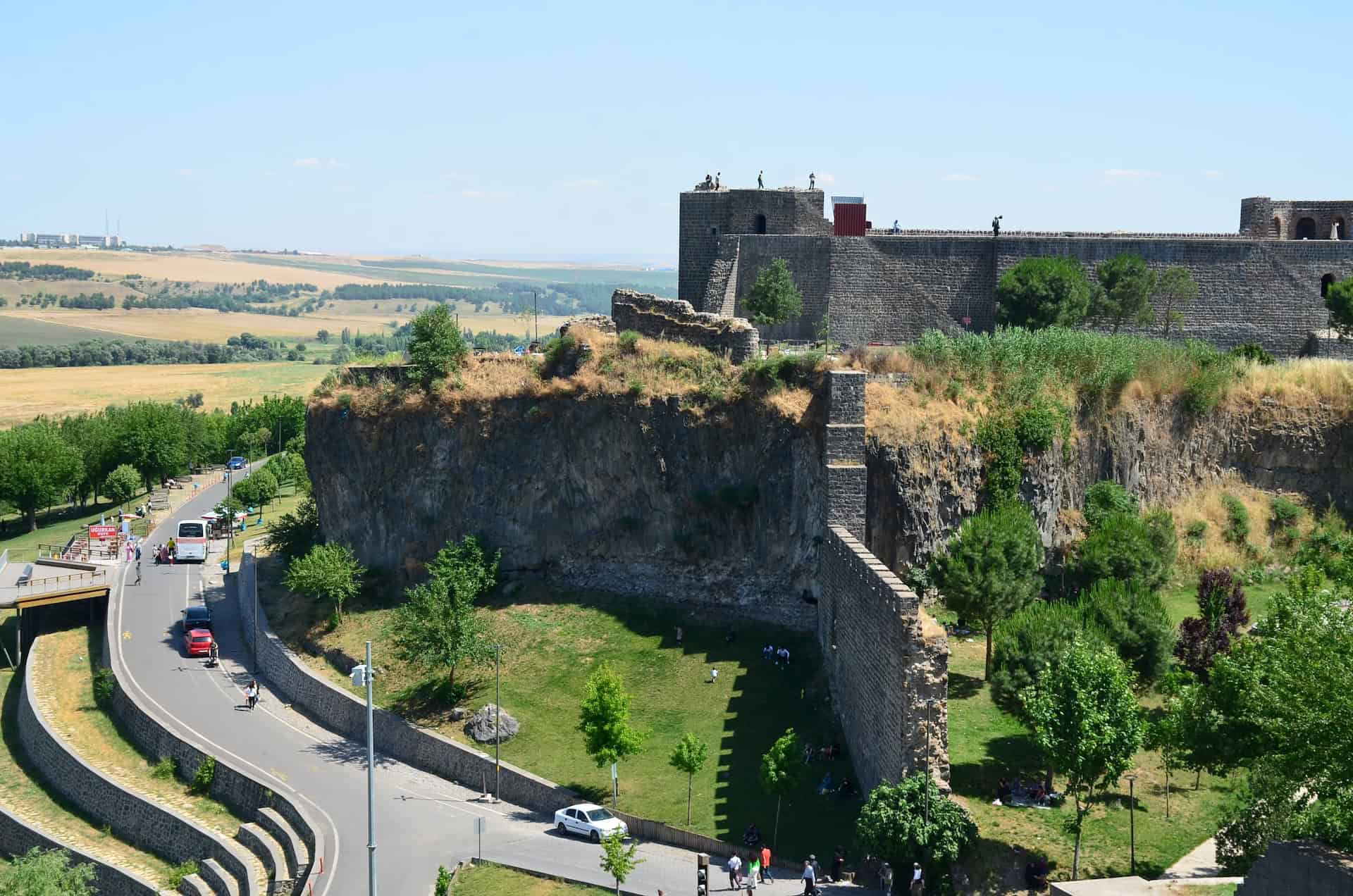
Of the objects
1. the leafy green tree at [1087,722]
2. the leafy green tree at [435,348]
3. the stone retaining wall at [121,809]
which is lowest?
the stone retaining wall at [121,809]

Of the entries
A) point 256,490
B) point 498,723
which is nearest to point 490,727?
point 498,723

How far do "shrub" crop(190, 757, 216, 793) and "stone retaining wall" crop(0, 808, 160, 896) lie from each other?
3371 mm

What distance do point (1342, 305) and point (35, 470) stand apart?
63795mm

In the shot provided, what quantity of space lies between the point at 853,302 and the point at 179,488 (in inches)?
1897

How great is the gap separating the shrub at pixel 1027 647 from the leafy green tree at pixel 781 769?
16.0 ft

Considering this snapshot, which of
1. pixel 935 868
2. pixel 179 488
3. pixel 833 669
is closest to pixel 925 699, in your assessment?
pixel 935 868

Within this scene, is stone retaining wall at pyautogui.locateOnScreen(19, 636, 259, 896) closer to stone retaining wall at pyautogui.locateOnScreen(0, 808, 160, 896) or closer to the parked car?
stone retaining wall at pyautogui.locateOnScreen(0, 808, 160, 896)

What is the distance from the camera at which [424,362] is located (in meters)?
52.5

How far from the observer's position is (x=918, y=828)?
28875mm

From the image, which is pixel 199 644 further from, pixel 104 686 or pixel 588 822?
pixel 588 822

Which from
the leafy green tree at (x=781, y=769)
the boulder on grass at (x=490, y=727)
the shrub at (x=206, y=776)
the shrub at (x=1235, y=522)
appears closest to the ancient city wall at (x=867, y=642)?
the leafy green tree at (x=781, y=769)

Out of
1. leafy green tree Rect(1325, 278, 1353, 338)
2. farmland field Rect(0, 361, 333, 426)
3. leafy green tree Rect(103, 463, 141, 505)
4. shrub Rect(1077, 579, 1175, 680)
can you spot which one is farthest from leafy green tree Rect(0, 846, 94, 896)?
farmland field Rect(0, 361, 333, 426)

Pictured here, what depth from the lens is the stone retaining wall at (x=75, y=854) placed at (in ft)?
130

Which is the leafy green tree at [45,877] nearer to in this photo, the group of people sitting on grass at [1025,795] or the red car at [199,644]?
the red car at [199,644]
